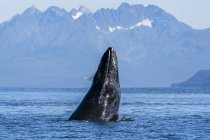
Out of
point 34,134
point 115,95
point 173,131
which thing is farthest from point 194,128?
point 34,134

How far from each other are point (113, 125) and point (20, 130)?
15.7ft

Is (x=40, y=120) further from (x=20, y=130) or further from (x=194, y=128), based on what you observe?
(x=194, y=128)

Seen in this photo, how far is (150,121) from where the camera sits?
150 feet

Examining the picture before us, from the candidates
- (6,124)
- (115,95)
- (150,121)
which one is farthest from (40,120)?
(115,95)

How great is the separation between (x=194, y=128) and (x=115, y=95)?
5.91m

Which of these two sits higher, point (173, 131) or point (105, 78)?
point (105, 78)

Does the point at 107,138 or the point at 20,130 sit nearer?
the point at 107,138

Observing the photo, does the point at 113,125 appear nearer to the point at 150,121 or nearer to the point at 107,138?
the point at 107,138

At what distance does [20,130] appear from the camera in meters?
39.2

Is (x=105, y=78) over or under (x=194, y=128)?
over

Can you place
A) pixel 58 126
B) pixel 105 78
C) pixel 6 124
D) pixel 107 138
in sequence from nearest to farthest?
1. pixel 107 138
2. pixel 105 78
3. pixel 58 126
4. pixel 6 124

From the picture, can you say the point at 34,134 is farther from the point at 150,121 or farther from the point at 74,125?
the point at 150,121

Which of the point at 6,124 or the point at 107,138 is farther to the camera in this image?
the point at 6,124

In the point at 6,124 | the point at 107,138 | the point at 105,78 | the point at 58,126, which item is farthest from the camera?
the point at 6,124
